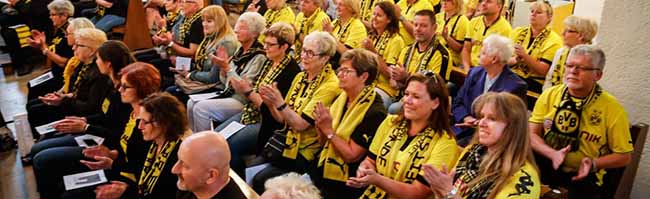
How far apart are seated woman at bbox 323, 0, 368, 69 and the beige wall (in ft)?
6.46

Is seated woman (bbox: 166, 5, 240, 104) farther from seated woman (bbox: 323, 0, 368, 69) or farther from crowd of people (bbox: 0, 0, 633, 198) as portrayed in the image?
seated woman (bbox: 323, 0, 368, 69)

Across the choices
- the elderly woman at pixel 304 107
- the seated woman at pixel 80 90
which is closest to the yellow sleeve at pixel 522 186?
the elderly woman at pixel 304 107

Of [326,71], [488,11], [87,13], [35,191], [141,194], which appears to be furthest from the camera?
[87,13]

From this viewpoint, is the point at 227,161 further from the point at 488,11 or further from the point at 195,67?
the point at 488,11

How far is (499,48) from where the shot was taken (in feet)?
11.2

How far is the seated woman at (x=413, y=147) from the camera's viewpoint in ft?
8.11

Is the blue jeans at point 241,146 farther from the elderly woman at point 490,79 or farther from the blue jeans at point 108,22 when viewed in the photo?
the blue jeans at point 108,22

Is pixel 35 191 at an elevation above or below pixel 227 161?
below

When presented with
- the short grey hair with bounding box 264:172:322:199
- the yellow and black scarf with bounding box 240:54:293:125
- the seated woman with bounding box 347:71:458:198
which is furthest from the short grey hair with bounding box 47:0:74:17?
the short grey hair with bounding box 264:172:322:199

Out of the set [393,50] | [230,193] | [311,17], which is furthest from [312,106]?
[311,17]

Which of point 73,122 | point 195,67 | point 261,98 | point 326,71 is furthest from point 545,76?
point 73,122

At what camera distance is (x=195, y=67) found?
4.91 meters

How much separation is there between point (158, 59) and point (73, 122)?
5.89 ft

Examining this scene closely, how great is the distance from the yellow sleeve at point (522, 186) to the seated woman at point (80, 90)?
2742mm
